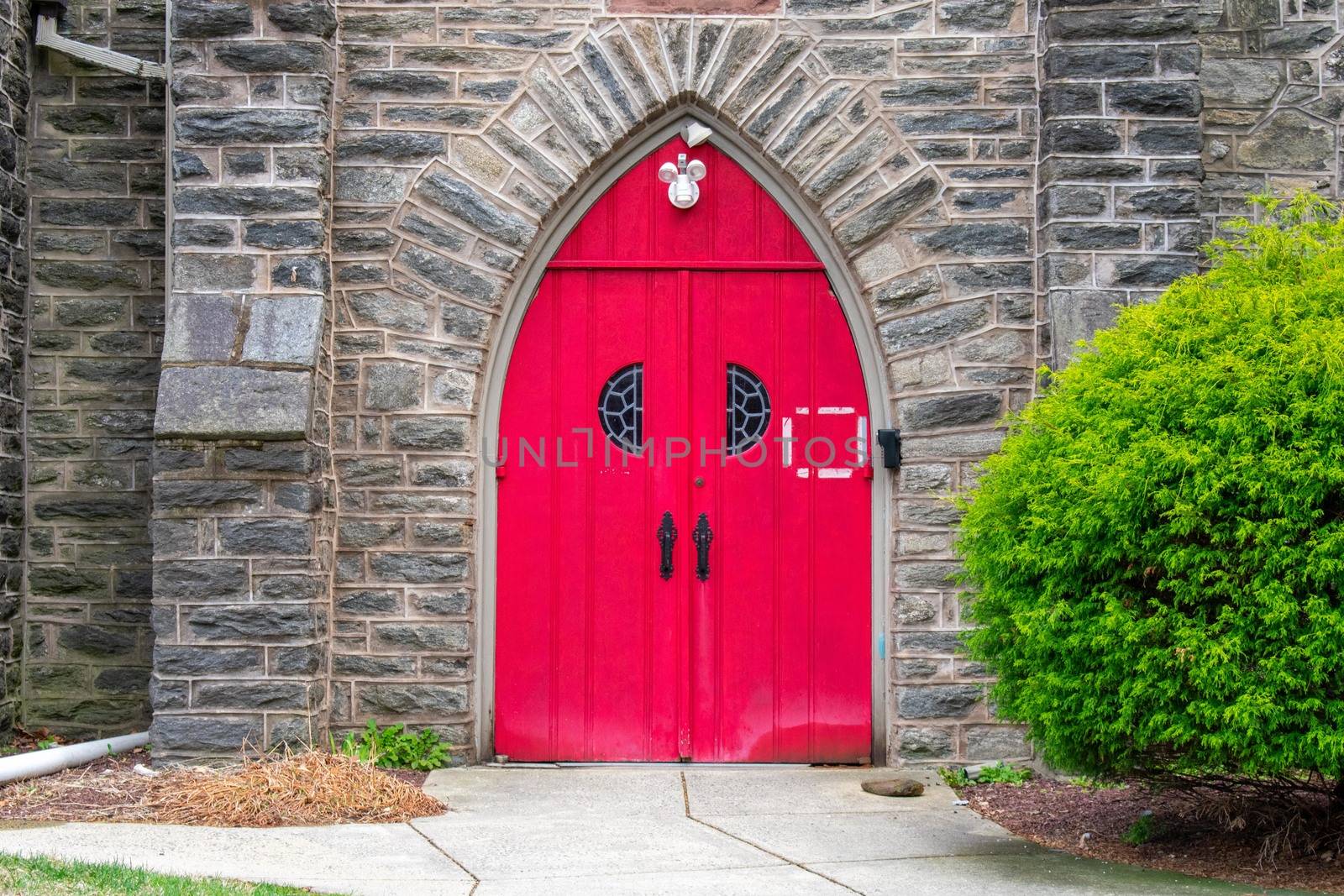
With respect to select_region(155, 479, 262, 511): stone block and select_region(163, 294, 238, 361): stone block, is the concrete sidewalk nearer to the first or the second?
select_region(155, 479, 262, 511): stone block

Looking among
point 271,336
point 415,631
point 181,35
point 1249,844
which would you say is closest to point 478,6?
point 181,35

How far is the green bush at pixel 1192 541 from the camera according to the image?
13.8 feet

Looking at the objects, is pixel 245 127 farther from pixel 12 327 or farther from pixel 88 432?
pixel 88 432

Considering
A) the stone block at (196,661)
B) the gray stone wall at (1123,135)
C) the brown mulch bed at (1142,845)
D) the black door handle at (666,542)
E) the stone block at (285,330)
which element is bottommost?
the brown mulch bed at (1142,845)

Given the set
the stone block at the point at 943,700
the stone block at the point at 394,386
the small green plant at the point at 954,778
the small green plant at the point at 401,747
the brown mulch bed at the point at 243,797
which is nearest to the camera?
the brown mulch bed at the point at 243,797

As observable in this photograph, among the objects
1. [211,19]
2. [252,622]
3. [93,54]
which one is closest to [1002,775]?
[252,622]

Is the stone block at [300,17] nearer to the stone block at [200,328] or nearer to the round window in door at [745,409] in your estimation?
the stone block at [200,328]

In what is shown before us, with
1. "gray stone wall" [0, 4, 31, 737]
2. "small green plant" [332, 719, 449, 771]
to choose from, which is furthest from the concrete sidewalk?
"gray stone wall" [0, 4, 31, 737]

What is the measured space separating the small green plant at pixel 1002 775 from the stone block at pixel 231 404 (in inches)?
137

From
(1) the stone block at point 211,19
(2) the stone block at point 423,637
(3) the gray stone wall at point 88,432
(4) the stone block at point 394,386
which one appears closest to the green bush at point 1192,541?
(2) the stone block at point 423,637

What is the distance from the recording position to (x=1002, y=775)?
6238 mm

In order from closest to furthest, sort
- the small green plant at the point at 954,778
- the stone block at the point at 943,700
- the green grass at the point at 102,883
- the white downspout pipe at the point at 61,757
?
the green grass at the point at 102,883 < the white downspout pipe at the point at 61,757 < the small green plant at the point at 954,778 < the stone block at the point at 943,700

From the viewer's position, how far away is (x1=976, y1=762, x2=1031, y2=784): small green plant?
6.22 metres

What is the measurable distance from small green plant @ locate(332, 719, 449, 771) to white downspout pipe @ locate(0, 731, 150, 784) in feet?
3.45
